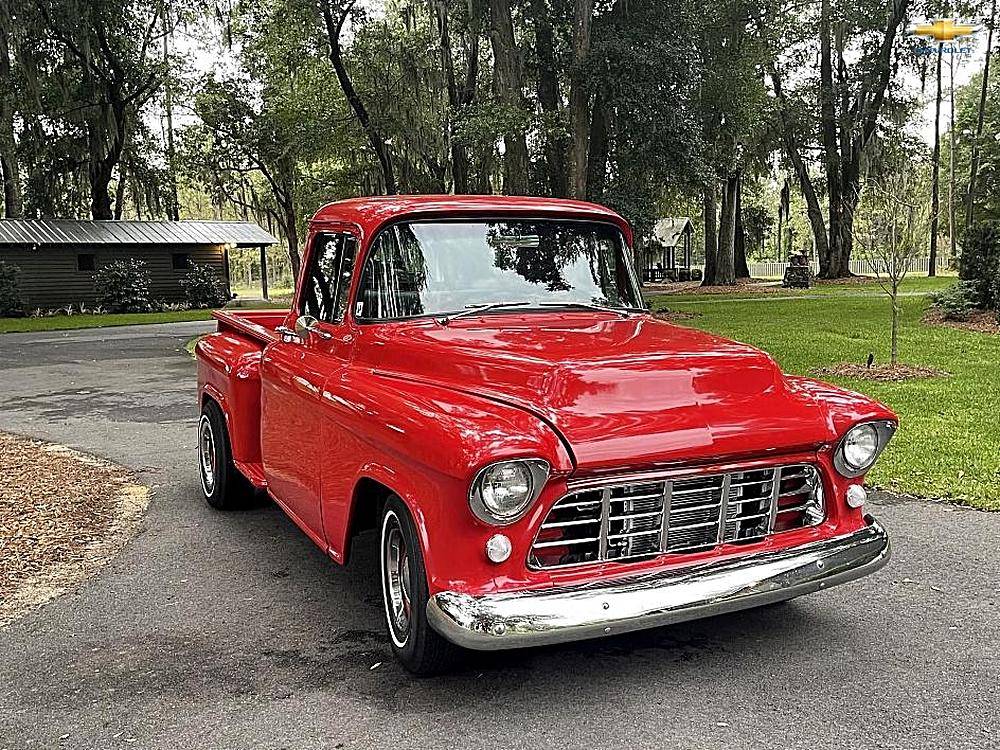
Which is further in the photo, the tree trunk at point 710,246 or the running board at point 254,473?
the tree trunk at point 710,246

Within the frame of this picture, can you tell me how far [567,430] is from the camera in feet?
11.6

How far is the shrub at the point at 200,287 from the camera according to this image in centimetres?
3541

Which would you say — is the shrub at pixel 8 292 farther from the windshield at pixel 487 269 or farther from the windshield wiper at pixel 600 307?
the windshield wiper at pixel 600 307

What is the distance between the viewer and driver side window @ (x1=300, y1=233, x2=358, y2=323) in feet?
16.0

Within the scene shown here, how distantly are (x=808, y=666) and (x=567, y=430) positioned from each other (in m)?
1.47

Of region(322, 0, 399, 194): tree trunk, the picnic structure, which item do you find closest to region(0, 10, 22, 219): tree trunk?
region(322, 0, 399, 194): tree trunk

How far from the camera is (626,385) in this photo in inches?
148

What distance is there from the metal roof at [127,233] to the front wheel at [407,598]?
31.3m

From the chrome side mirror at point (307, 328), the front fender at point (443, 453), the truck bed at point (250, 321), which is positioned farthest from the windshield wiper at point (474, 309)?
the truck bed at point (250, 321)

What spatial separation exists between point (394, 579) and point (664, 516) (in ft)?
3.89

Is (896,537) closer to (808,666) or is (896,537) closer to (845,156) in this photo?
(808,666)

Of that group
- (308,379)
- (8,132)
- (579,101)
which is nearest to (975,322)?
(579,101)

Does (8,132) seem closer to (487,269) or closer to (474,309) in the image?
(487,269)

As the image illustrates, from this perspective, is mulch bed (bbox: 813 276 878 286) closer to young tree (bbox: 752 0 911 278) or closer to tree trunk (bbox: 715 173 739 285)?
young tree (bbox: 752 0 911 278)
